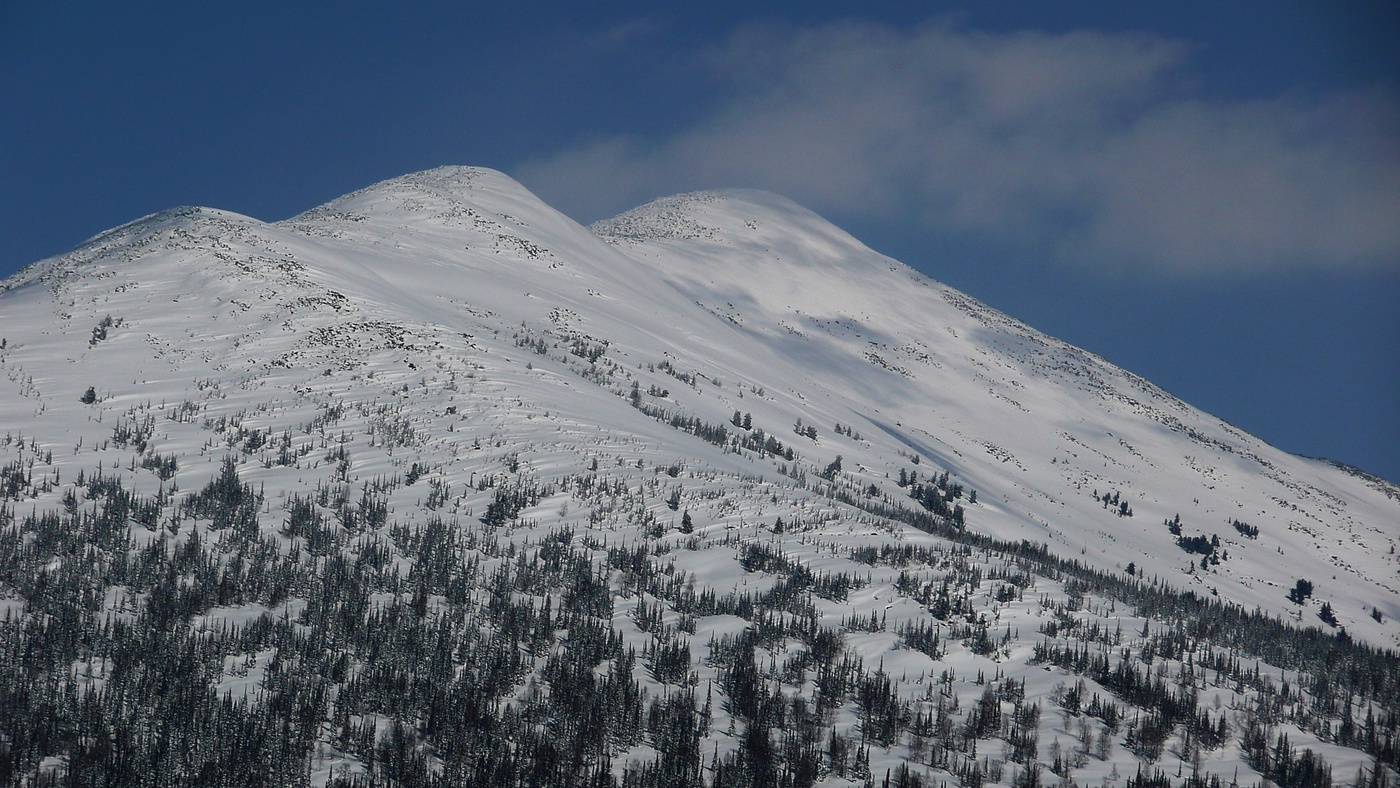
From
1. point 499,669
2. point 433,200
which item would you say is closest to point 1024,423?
point 433,200

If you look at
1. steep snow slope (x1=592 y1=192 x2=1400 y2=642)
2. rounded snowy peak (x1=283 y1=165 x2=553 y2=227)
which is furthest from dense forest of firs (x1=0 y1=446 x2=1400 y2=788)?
rounded snowy peak (x1=283 y1=165 x2=553 y2=227)

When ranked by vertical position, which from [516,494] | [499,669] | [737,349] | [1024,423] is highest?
[737,349]

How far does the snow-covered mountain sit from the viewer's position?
22094 mm

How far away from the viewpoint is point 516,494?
3184cm

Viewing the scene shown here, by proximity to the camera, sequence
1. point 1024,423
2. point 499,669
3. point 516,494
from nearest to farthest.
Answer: point 499,669 → point 516,494 → point 1024,423

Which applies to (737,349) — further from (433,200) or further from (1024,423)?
(1024,423)

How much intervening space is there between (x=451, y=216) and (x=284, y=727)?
76024mm

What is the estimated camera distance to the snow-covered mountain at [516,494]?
870 inches

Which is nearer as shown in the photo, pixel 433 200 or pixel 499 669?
pixel 499 669

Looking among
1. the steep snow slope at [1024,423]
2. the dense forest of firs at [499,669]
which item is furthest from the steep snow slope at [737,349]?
the dense forest of firs at [499,669]

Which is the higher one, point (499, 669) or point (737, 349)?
point (737, 349)

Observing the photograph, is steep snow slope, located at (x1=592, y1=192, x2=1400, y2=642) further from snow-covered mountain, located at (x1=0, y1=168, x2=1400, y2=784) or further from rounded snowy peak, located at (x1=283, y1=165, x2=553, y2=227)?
rounded snowy peak, located at (x1=283, y1=165, x2=553, y2=227)

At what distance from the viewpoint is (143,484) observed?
2911 centimetres

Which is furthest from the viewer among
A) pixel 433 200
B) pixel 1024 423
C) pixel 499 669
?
pixel 1024 423
